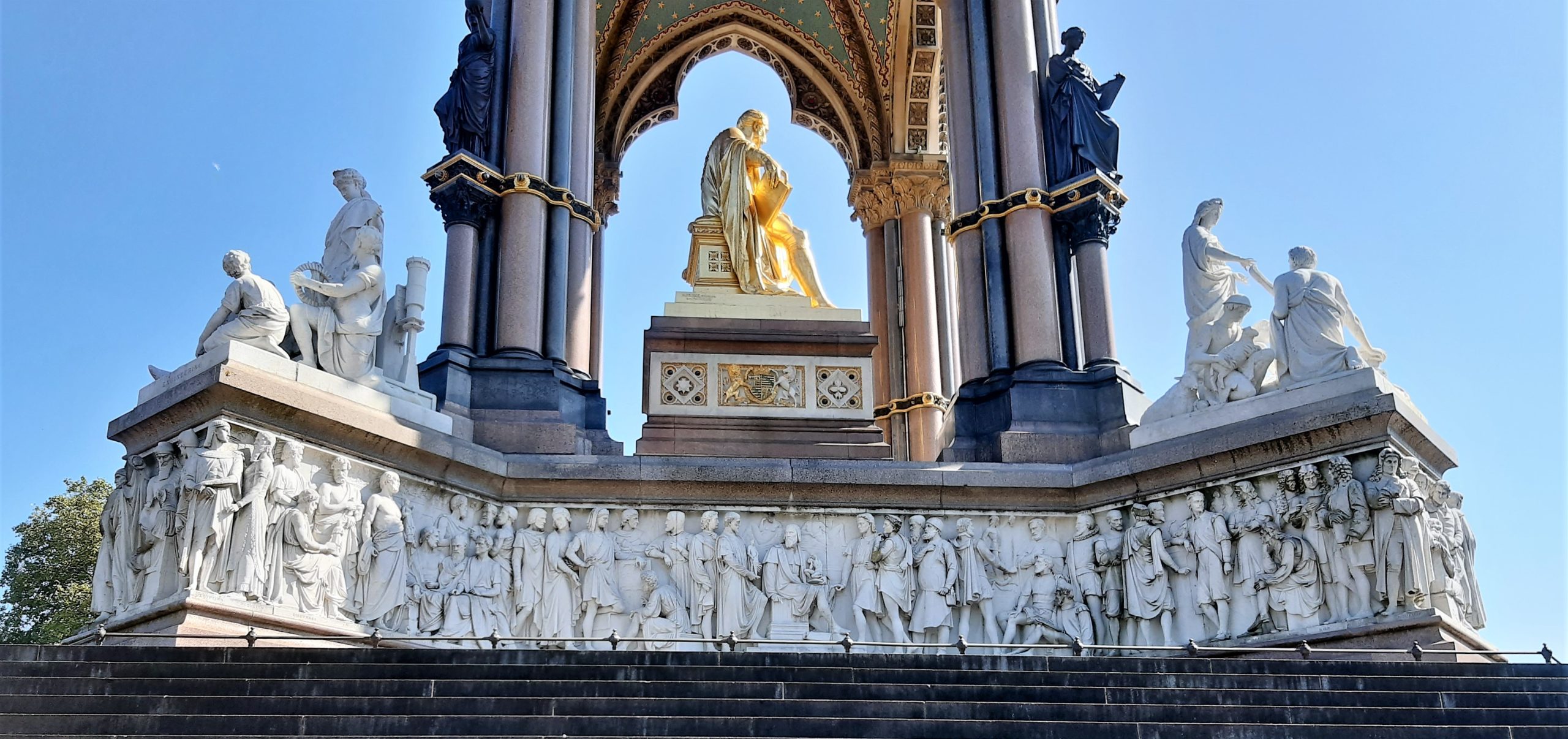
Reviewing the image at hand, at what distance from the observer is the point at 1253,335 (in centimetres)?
1638

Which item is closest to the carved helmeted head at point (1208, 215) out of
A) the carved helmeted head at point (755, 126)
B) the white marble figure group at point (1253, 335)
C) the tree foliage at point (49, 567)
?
the white marble figure group at point (1253, 335)

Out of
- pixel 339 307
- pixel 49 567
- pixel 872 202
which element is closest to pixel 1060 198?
pixel 872 202

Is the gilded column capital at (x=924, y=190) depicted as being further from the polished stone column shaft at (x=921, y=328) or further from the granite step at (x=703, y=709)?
the granite step at (x=703, y=709)

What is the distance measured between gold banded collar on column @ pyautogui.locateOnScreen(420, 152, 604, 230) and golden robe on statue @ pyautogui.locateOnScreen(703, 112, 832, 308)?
278 centimetres

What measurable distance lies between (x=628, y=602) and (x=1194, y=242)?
7338 millimetres

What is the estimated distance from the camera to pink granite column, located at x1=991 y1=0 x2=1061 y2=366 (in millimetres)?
17938

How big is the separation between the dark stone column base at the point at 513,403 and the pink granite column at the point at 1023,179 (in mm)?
4917

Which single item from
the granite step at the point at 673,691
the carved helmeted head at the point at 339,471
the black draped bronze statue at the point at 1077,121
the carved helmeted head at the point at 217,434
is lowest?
the granite step at the point at 673,691

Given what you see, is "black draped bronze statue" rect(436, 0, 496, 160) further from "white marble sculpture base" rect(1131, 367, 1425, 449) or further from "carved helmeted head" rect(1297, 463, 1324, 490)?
"carved helmeted head" rect(1297, 463, 1324, 490)

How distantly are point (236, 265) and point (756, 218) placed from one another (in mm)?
7688

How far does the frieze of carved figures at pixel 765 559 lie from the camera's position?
13.7m

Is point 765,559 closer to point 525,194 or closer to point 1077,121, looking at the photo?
point 525,194

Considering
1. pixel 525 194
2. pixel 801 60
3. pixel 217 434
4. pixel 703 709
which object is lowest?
pixel 703 709

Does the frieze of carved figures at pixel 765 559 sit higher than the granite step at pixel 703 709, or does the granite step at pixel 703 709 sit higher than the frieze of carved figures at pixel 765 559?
the frieze of carved figures at pixel 765 559
